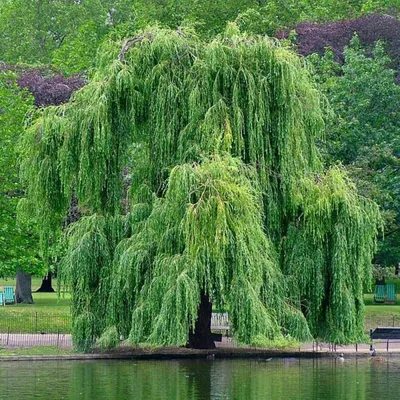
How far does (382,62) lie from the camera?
196 feet

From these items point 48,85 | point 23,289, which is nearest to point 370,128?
point 48,85

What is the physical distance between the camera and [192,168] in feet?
121

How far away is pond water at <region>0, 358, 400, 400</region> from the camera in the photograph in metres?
30.2

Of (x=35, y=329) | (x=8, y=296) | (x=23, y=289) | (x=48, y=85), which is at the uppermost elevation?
(x=48, y=85)

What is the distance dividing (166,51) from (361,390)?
1465 cm

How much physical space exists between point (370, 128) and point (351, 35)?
35.1 ft

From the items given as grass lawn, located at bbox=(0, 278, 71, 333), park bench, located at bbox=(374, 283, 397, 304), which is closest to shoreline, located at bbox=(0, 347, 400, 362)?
grass lawn, located at bbox=(0, 278, 71, 333)

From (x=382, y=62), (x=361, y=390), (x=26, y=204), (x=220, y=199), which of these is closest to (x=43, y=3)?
(x=382, y=62)

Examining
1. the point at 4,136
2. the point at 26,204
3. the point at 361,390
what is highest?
the point at 4,136

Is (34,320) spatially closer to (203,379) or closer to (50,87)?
(203,379)

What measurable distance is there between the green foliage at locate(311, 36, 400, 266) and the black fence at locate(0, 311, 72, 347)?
16501 millimetres

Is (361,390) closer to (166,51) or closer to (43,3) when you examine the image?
(166,51)

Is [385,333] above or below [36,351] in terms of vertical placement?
above

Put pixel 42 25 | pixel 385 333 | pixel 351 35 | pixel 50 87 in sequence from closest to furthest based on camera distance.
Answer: pixel 385 333 < pixel 50 87 < pixel 351 35 < pixel 42 25
